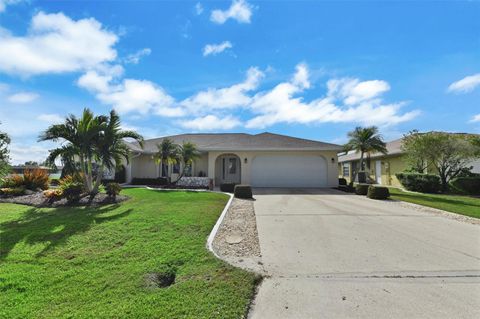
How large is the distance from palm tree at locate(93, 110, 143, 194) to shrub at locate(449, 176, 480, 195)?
68.4 feet

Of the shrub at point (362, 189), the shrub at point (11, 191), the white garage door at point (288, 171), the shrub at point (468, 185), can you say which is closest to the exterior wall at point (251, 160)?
the white garage door at point (288, 171)

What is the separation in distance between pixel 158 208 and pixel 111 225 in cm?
234

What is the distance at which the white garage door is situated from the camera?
20141 millimetres

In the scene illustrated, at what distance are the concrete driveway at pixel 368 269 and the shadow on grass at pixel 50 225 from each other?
467 cm

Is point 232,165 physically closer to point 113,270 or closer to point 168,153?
point 168,153

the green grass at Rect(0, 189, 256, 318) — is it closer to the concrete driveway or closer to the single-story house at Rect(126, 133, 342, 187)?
the concrete driveway

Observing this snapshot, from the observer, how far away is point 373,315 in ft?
9.70

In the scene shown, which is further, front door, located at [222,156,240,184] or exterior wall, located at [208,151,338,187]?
front door, located at [222,156,240,184]

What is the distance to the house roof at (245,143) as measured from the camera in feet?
64.1

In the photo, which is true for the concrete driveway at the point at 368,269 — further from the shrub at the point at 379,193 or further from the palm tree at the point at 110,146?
the palm tree at the point at 110,146

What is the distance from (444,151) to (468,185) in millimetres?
2778

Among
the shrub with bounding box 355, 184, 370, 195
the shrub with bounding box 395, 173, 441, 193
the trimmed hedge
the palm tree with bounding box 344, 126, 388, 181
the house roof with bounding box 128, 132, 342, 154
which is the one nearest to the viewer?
the shrub with bounding box 355, 184, 370, 195

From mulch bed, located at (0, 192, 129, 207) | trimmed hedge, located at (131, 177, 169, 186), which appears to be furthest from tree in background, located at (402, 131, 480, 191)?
mulch bed, located at (0, 192, 129, 207)

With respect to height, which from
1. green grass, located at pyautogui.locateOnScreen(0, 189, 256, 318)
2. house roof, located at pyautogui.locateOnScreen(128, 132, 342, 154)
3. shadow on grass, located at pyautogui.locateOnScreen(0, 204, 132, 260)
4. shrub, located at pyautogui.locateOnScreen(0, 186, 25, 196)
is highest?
house roof, located at pyautogui.locateOnScreen(128, 132, 342, 154)
